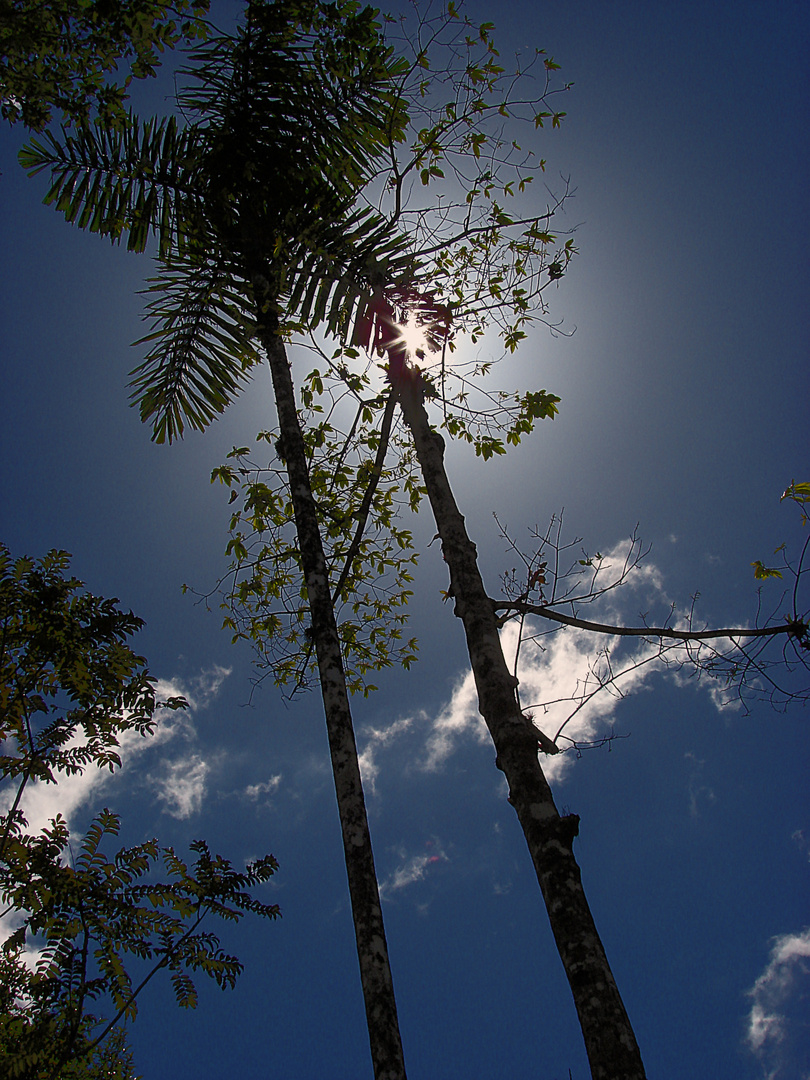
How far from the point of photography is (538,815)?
333 cm

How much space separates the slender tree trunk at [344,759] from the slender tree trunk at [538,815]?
3.63ft

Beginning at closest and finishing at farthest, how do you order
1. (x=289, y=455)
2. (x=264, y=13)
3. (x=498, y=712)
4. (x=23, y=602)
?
(x=498, y=712) < (x=23, y=602) < (x=289, y=455) < (x=264, y=13)

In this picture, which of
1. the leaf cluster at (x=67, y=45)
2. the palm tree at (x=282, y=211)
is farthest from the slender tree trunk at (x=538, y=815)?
the leaf cluster at (x=67, y=45)

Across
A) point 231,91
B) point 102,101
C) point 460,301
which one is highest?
point 231,91

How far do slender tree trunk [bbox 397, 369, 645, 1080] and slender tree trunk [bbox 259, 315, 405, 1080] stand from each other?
3.63ft

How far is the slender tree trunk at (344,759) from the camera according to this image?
130 inches

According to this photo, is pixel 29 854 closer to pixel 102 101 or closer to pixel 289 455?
pixel 289 455

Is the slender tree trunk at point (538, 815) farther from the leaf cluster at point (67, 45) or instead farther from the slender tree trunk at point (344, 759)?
the leaf cluster at point (67, 45)

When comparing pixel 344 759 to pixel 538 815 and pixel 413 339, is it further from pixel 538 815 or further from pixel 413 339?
pixel 413 339

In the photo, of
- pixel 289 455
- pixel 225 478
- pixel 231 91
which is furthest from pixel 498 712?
pixel 231 91

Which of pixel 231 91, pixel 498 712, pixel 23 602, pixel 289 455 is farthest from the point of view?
pixel 231 91

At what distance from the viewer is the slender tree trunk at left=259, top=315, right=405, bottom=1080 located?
3.30 m

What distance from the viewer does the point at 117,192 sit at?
20.5 ft

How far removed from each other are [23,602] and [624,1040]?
552 centimetres
